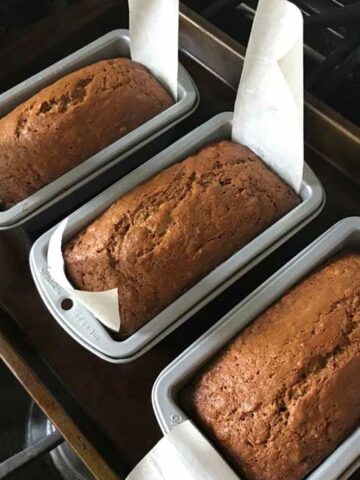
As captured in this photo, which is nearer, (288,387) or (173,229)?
(288,387)

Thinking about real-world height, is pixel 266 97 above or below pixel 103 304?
above

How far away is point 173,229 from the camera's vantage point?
1.07 m

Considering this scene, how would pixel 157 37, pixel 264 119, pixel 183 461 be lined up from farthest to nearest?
pixel 157 37
pixel 264 119
pixel 183 461

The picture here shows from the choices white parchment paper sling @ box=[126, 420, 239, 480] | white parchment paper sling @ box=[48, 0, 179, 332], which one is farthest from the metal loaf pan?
white parchment paper sling @ box=[126, 420, 239, 480]

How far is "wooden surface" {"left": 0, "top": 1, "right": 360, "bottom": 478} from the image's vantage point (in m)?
1.07

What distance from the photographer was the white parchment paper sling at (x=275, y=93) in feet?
3.28

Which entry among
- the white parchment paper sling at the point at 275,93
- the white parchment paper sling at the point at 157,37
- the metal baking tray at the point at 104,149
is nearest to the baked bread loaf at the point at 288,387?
the white parchment paper sling at the point at 275,93

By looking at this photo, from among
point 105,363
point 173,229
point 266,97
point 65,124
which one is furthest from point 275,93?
point 105,363

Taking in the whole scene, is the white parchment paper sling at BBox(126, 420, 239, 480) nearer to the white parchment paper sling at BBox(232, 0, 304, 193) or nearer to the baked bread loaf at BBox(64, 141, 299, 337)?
the baked bread loaf at BBox(64, 141, 299, 337)

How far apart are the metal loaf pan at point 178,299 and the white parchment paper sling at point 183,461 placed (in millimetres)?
150

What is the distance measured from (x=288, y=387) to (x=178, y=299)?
8.6 inches

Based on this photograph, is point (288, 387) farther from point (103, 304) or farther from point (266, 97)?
point (266, 97)

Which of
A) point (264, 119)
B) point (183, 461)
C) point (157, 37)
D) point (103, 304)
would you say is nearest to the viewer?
point (183, 461)

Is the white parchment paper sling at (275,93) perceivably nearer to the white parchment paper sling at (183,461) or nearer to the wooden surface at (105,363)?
the wooden surface at (105,363)
